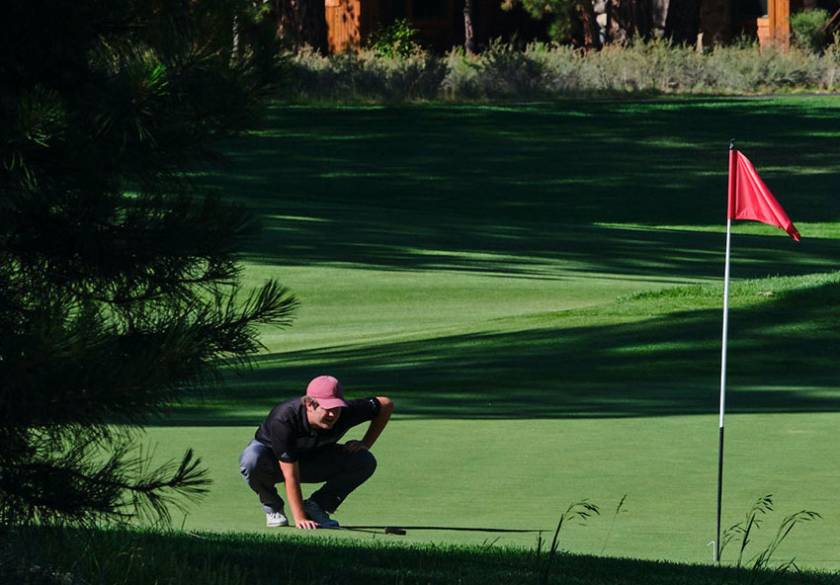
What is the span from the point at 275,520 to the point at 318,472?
416mm

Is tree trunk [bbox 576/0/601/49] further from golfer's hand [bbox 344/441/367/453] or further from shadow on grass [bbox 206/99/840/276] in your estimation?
golfer's hand [bbox 344/441/367/453]

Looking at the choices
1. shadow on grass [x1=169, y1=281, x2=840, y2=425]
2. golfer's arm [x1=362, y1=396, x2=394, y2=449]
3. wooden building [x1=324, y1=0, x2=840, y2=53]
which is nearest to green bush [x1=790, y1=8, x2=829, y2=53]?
wooden building [x1=324, y1=0, x2=840, y2=53]

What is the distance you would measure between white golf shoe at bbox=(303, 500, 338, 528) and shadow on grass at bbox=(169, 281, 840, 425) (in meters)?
4.11

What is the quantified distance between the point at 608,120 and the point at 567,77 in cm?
438

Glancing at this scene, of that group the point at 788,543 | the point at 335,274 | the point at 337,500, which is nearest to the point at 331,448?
the point at 337,500

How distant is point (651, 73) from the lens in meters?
46.4

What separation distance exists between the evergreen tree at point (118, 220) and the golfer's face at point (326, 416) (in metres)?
2.48

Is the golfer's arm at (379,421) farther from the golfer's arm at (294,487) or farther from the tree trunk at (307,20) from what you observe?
the tree trunk at (307,20)

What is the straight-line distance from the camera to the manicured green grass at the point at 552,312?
34.2 ft

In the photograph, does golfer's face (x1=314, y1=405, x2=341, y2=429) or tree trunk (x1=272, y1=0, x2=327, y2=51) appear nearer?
golfer's face (x1=314, y1=405, x2=341, y2=429)

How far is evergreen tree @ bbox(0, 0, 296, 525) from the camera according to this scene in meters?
6.27

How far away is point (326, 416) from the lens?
968cm

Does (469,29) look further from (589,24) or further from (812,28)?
(812,28)

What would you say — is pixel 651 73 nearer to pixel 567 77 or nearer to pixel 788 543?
pixel 567 77
